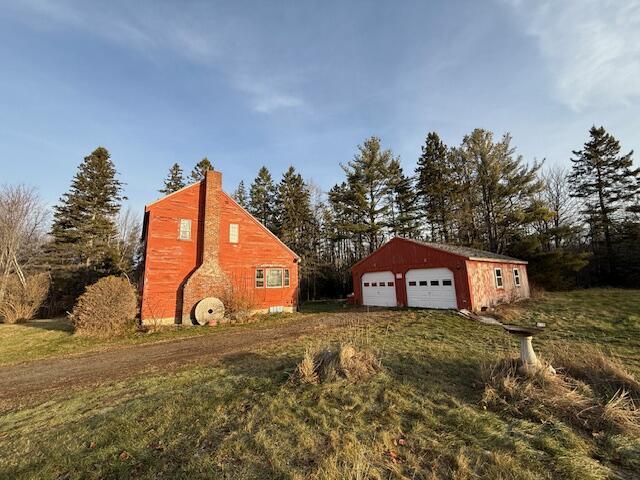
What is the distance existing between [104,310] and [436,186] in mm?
27450

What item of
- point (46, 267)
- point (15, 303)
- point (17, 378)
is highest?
point (46, 267)

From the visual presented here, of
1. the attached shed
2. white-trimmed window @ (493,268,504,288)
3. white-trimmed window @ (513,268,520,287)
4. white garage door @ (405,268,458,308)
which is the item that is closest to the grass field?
the attached shed

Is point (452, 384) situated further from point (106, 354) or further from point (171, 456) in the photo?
point (106, 354)

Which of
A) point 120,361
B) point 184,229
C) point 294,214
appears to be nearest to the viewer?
point 120,361

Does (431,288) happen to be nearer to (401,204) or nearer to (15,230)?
(401,204)

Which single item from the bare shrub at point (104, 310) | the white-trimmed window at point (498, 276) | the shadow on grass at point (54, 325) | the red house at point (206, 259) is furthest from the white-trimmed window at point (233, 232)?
the white-trimmed window at point (498, 276)

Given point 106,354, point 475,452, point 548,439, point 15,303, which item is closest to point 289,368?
point 475,452

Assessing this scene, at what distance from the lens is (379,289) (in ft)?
62.7

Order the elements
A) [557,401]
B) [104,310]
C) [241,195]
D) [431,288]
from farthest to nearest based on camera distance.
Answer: [241,195] < [431,288] < [104,310] < [557,401]

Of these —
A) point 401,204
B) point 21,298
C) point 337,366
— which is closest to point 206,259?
point 337,366

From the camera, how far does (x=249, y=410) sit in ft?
14.7

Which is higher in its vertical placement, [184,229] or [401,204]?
[401,204]

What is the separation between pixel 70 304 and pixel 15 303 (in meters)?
5.68

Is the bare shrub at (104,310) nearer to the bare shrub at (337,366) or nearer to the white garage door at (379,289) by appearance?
the bare shrub at (337,366)
